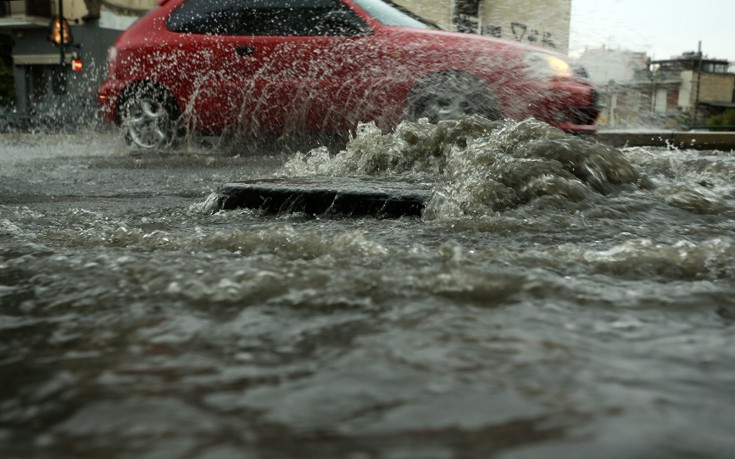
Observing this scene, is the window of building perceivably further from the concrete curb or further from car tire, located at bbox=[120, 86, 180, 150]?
car tire, located at bbox=[120, 86, 180, 150]

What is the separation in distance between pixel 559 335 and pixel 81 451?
2.71ft

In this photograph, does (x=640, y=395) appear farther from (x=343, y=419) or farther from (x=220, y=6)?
(x=220, y=6)

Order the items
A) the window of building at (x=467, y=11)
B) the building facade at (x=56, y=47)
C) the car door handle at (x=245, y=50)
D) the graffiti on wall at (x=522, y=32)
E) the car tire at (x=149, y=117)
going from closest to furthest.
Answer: the car door handle at (x=245, y=50) → the car tire at (x=149, y=117) → the graffiti on wall at (x=522, y=32) → the window of building at (x=467, y=11) → the building facade at (x=56, y=47)

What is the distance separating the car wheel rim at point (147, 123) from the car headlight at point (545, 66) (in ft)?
11.4

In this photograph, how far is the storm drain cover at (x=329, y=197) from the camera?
3.17 meters

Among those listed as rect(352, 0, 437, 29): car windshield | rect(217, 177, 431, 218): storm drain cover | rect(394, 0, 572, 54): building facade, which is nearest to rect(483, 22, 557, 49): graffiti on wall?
rect(394, 0, 572, 54): building facade

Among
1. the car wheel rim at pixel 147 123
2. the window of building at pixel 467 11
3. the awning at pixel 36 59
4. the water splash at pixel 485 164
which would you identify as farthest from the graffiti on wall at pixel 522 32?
the awning at pixel 36 59

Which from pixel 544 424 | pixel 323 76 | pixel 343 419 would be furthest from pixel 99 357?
pixel 323 76

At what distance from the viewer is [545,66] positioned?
6.39 metres

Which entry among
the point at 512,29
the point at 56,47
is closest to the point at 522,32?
the point at 512,29

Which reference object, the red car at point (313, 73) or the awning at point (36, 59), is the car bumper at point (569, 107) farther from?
the awning at point (36, 59)

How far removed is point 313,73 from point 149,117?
1883 millimetres

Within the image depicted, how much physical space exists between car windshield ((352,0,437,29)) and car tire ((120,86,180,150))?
2.09 m

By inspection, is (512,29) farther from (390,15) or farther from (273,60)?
(273,60)
